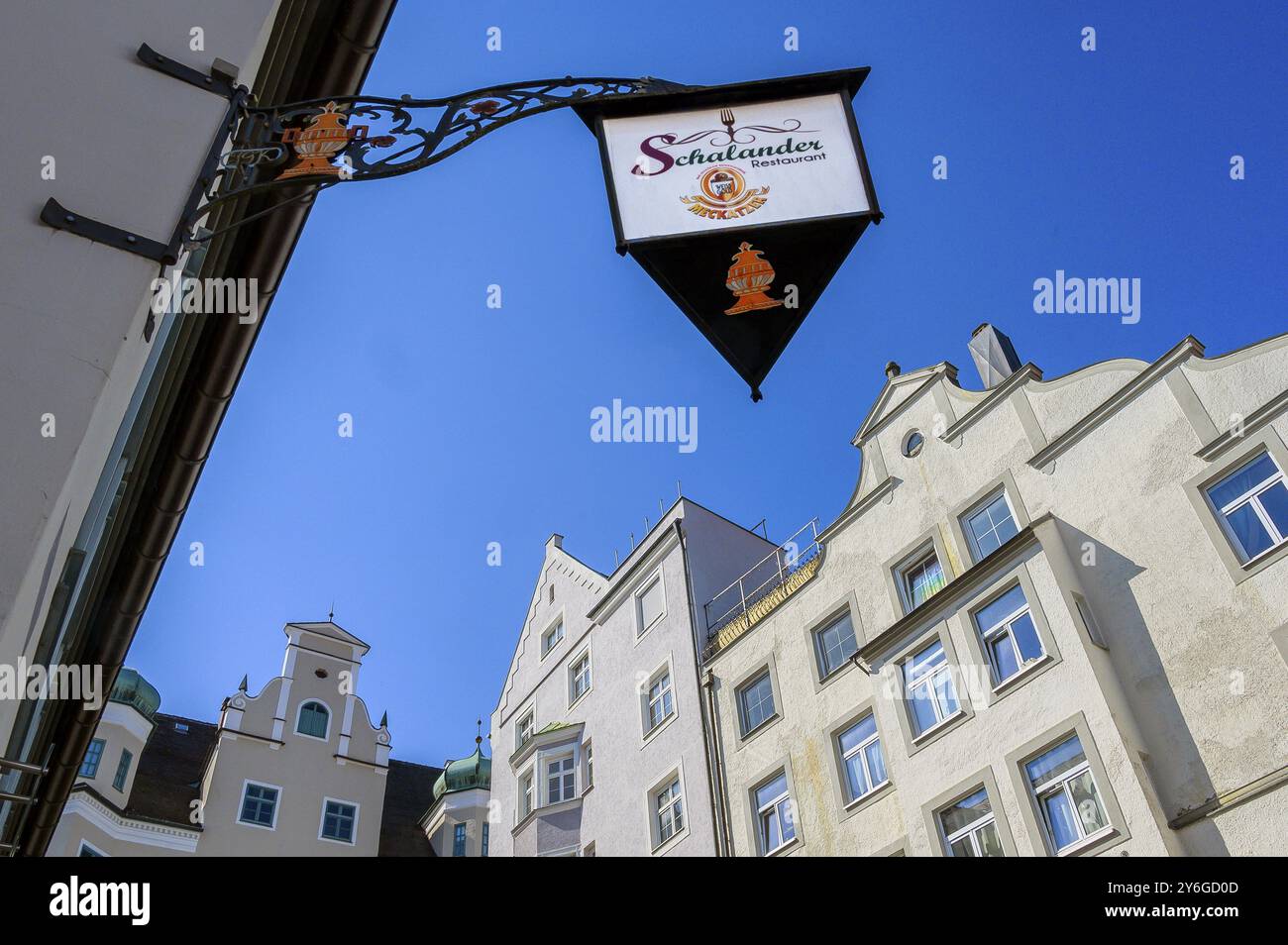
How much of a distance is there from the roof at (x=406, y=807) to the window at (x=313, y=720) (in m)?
3.69

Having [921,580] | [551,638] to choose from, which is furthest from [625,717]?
[921,580]

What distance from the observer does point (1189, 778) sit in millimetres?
15242

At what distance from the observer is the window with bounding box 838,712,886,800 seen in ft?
66.0

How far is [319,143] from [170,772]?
30994 millimetres

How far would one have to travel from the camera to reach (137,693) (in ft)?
103

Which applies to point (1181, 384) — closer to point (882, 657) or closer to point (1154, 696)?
point (1154, 696)

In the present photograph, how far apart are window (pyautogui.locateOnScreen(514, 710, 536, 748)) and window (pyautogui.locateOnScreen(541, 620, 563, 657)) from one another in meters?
2.05

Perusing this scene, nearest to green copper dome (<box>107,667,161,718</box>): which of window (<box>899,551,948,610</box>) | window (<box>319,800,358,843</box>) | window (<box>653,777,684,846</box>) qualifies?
window (<box>319,800,358,843</box>)

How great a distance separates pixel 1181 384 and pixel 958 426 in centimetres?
457

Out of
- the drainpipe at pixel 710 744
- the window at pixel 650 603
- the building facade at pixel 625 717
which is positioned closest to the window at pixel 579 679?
the building facade at pixel 625 717

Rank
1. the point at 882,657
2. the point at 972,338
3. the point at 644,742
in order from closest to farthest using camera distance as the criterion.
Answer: the point at 882,657
the point at 972,338
the point at 644,742
